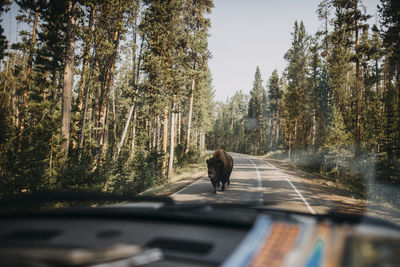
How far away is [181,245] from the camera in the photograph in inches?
47.1

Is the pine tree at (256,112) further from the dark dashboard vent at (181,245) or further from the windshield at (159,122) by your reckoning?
the dark dashboard vent at (181,245)

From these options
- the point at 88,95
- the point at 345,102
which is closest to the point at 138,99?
the point at 88,95

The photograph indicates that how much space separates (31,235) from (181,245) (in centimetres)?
93

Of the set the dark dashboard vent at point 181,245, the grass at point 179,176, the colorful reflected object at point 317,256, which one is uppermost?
the colorful reflected object at point 317,256

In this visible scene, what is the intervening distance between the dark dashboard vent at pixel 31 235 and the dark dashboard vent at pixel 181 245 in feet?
2.05

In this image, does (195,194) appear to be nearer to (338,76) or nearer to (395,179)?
(395,179)

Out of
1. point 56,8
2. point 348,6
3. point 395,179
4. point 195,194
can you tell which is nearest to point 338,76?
point 348,6

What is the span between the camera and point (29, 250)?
1002mm

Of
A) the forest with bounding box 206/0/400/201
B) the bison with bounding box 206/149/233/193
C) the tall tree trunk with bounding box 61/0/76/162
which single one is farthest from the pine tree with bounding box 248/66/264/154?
the tall tree trunk with bounding box 61/0/76/162

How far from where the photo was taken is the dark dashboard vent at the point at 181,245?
1.16 metres

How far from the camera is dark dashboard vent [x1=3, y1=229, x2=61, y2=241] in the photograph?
1.24 m

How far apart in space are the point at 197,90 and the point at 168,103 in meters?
14.4

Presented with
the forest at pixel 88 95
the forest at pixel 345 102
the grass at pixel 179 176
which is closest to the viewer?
the forest at pixel 88 95

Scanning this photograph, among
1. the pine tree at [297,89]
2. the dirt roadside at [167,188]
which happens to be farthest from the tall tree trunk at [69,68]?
the pine tree at [297,89]
